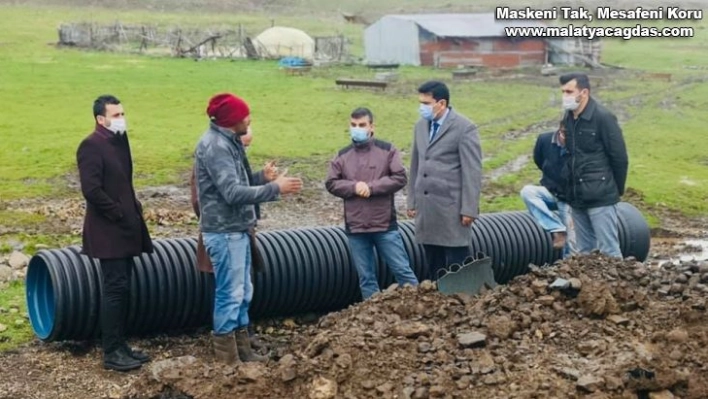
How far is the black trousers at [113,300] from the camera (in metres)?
7.75

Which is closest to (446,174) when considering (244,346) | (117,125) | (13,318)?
(244,346)

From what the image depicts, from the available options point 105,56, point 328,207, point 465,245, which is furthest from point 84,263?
point 105,56

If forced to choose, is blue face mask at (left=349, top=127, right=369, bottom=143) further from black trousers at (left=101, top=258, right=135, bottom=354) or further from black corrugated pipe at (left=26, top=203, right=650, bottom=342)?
black trousers at (left=101, top=258, right=135, bottom=354)

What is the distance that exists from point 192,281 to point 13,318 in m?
1.68

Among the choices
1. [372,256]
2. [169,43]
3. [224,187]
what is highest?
[224,187]

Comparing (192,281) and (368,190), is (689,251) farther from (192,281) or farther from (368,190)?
(192,281)

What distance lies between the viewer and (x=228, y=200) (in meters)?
7.28

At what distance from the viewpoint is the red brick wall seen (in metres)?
45.7

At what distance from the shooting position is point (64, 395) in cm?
732

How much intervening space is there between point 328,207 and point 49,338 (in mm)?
7100

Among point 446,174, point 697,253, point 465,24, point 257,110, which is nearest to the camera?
point 446,174

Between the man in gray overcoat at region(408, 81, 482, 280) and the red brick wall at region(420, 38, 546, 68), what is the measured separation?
3723cm

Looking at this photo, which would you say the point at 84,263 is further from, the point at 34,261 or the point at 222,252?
the point at 222,252

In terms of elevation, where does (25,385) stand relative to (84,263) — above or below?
below
